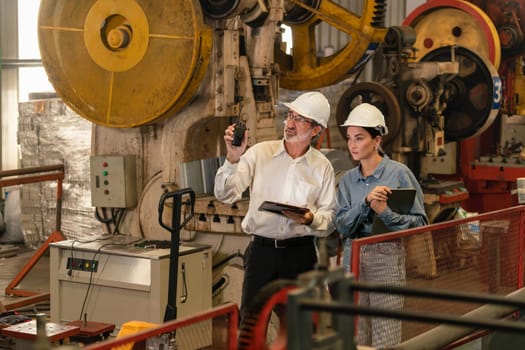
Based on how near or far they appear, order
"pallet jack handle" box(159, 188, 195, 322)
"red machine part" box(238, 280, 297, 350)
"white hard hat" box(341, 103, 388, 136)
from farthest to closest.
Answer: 1. "pallet jack handle" box(159, 188, 195, 322)
2. "white hard hat" box(341, 103, 388, 136)
3. "red machine part" box(238, 280, 297, 350)

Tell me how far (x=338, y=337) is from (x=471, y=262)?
8.73ft

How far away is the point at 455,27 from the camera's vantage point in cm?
1022

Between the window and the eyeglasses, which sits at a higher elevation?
the window

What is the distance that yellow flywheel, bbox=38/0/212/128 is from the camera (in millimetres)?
5969

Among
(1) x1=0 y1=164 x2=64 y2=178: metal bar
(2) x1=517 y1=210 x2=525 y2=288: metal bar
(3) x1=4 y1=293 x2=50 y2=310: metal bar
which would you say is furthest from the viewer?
(1) x1=0 y1=164 x2=64 y2=178: metal bar

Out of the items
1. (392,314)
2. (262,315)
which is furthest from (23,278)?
(392,314)

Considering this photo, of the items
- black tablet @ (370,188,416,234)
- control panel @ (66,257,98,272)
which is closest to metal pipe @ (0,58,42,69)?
control panel @ (66,257,98,272)

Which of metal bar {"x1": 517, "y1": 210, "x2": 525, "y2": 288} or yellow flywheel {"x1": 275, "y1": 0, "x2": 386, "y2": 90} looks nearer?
metal bar {"x1": 517, "y1": 210, "x2": 525, "y2": 288}

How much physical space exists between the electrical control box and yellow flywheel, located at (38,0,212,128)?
32 cm

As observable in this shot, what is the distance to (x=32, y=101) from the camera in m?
9.89

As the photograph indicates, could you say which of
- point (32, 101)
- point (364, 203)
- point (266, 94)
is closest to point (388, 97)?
point (266, 94)

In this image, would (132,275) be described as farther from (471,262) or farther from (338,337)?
(338,337)

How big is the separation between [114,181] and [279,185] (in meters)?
2.20

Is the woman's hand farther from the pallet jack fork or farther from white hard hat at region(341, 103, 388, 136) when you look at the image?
the pallet jack fork
